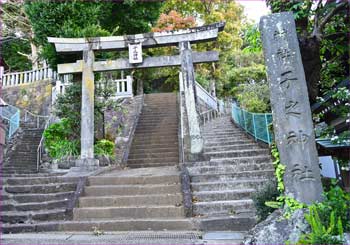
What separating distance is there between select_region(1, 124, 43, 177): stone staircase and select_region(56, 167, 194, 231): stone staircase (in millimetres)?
4290

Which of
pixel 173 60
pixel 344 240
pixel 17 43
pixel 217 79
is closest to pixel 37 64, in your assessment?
pixel 17 43

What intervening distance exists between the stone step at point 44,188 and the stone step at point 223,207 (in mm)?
3098

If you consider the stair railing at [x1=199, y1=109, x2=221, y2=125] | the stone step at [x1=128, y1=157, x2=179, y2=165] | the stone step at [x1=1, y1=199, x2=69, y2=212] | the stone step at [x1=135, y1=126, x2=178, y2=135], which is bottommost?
the stone step at [x1=1, y1=199, x2=69, y2=212]

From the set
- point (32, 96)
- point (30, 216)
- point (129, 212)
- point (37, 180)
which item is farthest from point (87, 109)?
point (32, 96)

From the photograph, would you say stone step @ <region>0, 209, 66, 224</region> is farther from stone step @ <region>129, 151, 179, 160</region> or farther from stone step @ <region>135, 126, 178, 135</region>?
stone step @ <region>135, 126, 178, 135</region>

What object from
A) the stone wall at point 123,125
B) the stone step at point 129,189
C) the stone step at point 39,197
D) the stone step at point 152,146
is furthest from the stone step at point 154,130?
the stone step at point 39,197

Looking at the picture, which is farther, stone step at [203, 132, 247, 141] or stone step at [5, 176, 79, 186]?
stone step at [203, 132, 247, 141]

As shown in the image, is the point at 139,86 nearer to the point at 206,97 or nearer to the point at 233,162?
the point at 206,97

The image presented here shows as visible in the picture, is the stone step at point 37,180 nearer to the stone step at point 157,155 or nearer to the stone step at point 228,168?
the stone step at point 228,168

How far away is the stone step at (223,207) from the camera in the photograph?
5.55m

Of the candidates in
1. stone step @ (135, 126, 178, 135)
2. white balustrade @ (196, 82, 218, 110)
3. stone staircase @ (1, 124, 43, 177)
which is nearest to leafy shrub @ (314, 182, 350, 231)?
stone step @ (135, 126, 178, 135)

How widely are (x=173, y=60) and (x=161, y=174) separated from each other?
4100mm

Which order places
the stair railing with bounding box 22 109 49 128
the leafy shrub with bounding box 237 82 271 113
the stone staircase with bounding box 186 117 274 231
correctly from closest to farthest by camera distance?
the stone staircase with bounding box 186 117 274 231, the leafy shrub with bounding box 237 82 271 113, the stair railing with bounding box 22 109 49 128

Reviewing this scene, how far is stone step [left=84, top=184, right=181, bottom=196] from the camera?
20.9 feet
